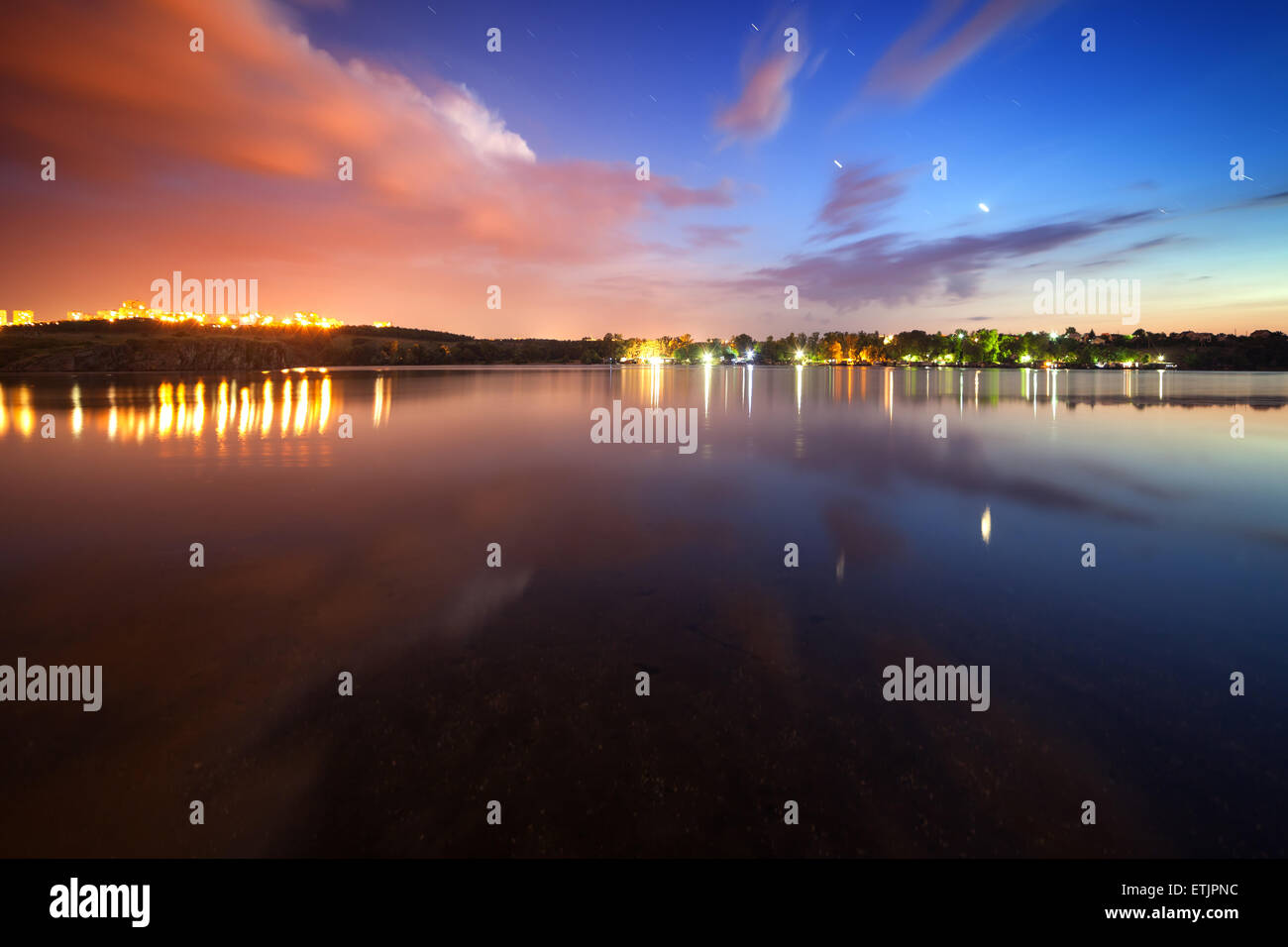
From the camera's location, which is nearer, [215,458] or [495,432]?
[215,458]

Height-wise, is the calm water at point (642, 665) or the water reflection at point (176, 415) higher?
the water reflection at point (176, 415)

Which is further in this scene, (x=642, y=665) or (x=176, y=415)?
(x=176, y=415)

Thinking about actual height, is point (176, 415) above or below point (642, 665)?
above

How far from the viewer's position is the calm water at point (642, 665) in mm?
5191

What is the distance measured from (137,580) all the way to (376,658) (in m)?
6.73

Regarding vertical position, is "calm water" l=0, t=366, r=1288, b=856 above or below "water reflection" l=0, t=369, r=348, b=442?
below

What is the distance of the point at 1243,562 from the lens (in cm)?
1196

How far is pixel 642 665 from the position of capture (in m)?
7.89

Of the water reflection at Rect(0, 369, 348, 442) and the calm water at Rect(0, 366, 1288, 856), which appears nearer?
the calm water at Rect(0, 366, 1288, 856)

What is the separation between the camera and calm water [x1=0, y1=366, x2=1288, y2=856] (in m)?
5.19

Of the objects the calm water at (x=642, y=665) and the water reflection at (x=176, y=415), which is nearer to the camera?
the calm water at (x=642, y=665)

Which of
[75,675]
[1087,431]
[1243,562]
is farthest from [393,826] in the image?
[1087,431]
